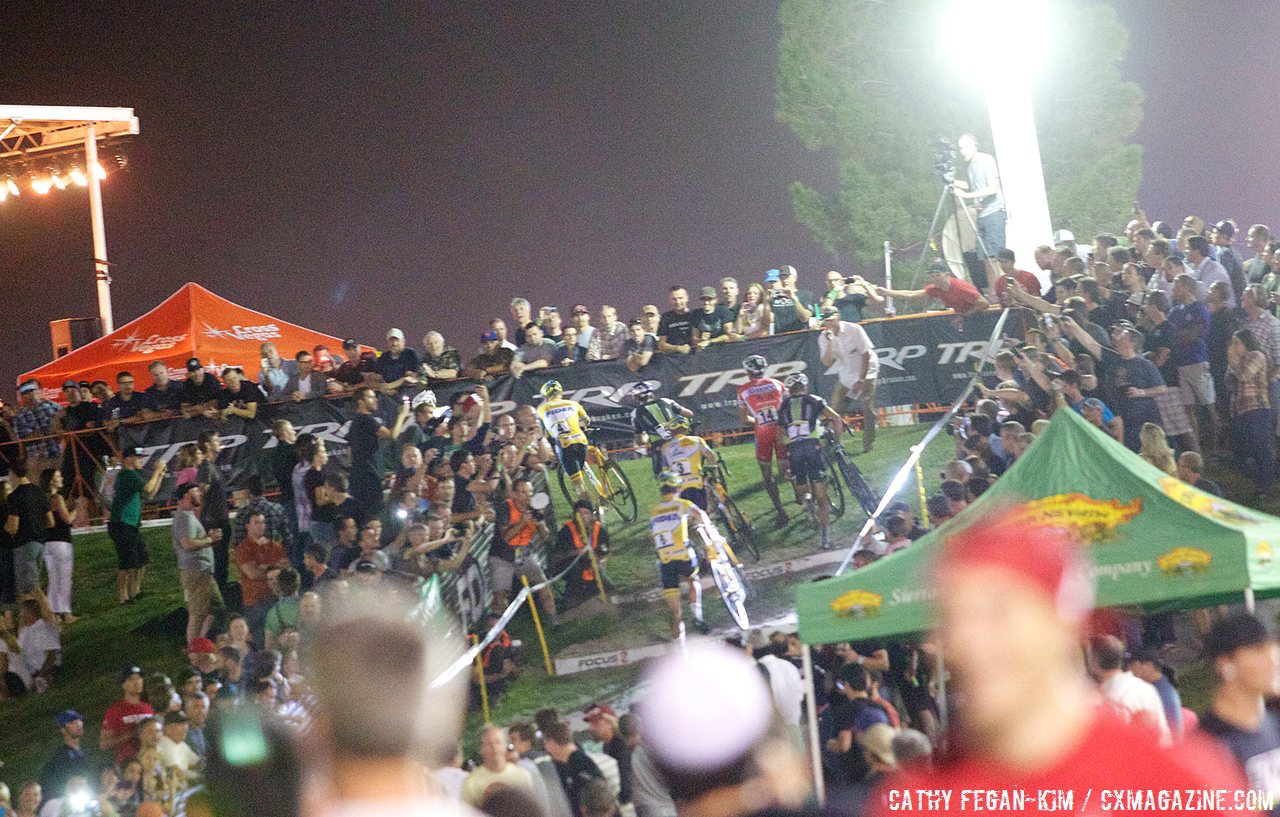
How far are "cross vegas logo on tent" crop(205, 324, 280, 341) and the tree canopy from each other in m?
15.8

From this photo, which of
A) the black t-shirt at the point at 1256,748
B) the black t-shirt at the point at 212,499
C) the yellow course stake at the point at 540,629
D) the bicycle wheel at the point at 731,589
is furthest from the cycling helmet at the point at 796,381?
the black t-shirt at the point at 1256,748

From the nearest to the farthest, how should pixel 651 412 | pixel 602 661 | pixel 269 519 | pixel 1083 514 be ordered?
pixel 1083 514, pixel 602 661, pixel 269 519, pixel 651 412

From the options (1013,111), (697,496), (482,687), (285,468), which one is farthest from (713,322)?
Result: (1013,111)

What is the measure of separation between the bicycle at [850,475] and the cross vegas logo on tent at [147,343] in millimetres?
13713

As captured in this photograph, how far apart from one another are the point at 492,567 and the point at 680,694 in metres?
10.7

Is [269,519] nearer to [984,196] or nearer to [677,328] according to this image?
[677,328]

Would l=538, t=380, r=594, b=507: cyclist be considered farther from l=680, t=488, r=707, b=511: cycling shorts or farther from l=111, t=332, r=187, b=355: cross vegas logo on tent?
l=111, t=332, r=187, b=355: cross vegas logo on tent

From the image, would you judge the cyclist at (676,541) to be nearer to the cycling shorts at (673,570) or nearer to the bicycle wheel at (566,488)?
the cycling shorts at (673,570)

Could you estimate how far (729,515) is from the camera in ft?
46.5

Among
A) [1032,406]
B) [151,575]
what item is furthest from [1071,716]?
[151,575]

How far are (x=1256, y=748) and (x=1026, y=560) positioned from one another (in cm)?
279

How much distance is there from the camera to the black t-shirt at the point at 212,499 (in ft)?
47.3

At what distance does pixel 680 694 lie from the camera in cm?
300

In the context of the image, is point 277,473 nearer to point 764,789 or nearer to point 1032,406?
point 1032,406
